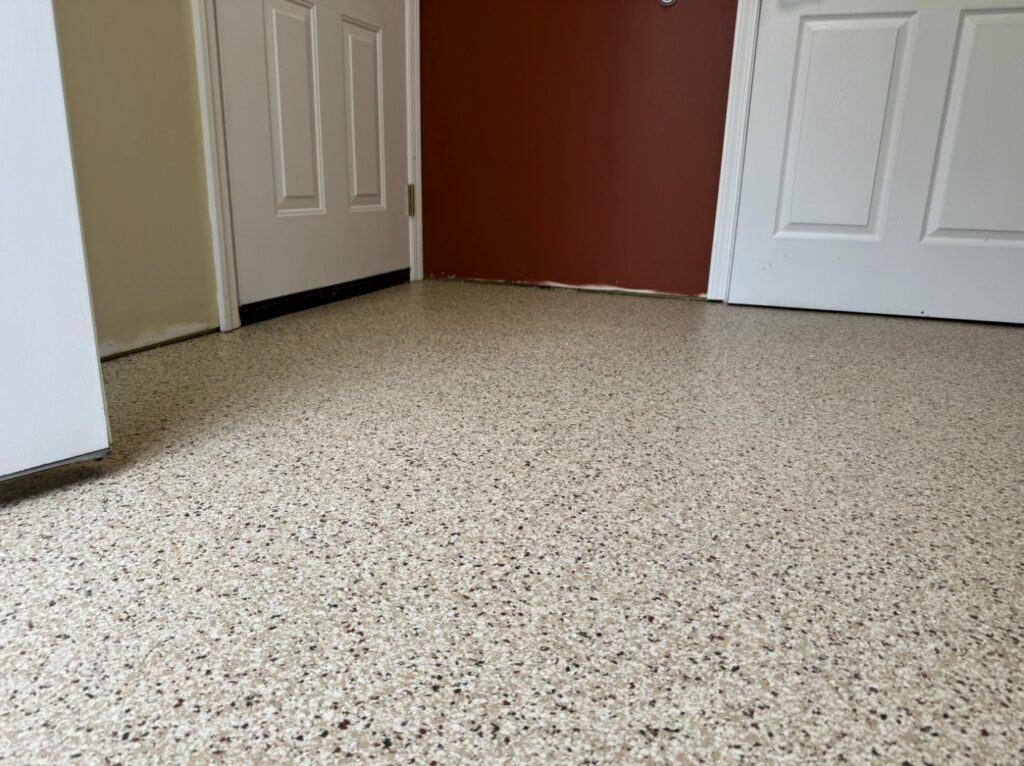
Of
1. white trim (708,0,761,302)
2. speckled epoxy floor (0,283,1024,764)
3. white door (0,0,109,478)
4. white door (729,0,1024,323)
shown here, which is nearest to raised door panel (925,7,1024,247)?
white door (729,0,1024,323)

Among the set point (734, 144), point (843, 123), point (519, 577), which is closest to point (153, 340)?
point (519, 577)

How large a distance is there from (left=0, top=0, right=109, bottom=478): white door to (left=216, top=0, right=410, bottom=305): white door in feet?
3.01

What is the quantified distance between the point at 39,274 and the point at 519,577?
24.6 inches

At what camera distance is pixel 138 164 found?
4.67 ft

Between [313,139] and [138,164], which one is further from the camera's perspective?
[313,139]

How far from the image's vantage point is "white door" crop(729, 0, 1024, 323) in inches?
72.4

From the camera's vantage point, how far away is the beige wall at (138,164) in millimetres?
1302

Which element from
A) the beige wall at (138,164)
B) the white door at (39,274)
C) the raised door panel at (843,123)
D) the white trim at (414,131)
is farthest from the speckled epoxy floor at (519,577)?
the white trim at (414,131)

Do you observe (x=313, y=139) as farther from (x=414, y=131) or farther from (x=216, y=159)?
(x=414, y=131)

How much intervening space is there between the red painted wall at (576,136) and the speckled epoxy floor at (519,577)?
107 centimetres

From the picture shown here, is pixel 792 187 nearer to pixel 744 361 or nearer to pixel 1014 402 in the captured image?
pixel 744 361

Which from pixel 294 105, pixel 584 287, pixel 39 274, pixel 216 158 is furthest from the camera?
pixel 584 287

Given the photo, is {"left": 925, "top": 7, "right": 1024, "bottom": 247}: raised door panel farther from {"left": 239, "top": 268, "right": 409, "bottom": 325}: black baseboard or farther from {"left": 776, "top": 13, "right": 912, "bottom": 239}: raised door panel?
{"left": 239, "top": 268, "right": 409, "bottom": 325}: black baseboard

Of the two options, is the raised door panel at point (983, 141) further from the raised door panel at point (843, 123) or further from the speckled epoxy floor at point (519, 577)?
the speckled epoxy floor at point (519, 577)
